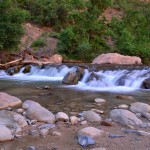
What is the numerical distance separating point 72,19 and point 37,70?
8.49 meters

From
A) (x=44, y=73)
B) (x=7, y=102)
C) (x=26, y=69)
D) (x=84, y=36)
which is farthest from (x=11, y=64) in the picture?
(x=7, y=102)

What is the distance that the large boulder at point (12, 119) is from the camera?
5.87 metres

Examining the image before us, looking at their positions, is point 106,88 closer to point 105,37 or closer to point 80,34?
point 80,34

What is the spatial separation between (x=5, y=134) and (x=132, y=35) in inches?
709

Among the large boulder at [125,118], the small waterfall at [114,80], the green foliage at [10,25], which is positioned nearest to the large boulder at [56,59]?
the green foliage at [10,25]

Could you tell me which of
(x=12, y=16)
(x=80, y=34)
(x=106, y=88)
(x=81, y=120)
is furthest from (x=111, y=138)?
(x=80, y=34)

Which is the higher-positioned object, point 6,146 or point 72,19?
point 72,19

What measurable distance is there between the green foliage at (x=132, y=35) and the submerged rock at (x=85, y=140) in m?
15.4

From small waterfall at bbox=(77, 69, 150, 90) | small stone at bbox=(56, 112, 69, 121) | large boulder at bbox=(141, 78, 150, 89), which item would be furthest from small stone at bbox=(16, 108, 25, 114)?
large boulder at bbox=(141, 78, 150, 89)

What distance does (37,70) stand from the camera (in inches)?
609

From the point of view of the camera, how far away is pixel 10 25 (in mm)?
17359

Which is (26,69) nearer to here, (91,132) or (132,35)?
(132,35)

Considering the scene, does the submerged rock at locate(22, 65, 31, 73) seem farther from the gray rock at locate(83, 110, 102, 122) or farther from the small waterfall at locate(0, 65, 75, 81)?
the gray rock at locate(83, 110, 102, 122)

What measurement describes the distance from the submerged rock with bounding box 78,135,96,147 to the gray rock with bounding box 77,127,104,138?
0.19 m
